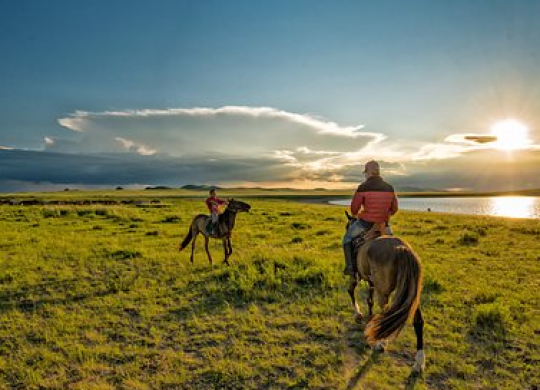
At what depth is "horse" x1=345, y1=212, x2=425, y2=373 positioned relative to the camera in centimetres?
546

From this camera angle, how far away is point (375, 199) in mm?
7277

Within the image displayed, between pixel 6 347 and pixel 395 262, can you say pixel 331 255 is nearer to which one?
pixel 395 262

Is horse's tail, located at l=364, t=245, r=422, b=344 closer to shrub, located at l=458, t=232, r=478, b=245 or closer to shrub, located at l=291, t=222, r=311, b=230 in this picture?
shrub, located at l=458, t=232, r=478, b=245

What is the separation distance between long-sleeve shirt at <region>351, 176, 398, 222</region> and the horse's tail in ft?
5.08

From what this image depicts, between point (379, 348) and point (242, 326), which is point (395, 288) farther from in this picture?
point (242, 326)

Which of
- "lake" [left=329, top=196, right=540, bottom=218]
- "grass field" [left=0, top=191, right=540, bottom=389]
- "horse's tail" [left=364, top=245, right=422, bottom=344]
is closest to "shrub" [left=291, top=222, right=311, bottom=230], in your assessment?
"grass field" [left=0, top=191, right=540, bottom=389]

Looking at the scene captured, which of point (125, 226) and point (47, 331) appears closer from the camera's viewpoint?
point (47, 331)

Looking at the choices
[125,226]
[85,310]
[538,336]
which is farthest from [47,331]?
[125,226]

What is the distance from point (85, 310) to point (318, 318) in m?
5.49

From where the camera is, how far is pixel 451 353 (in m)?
6.38

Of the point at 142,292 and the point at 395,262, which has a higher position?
the point at 395,262

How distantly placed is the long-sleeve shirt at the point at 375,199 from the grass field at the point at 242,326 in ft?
7.77

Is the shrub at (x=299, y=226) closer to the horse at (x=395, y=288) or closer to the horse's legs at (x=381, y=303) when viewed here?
the horse's legs at (x=381, y=303)

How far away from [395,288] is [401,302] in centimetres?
45
